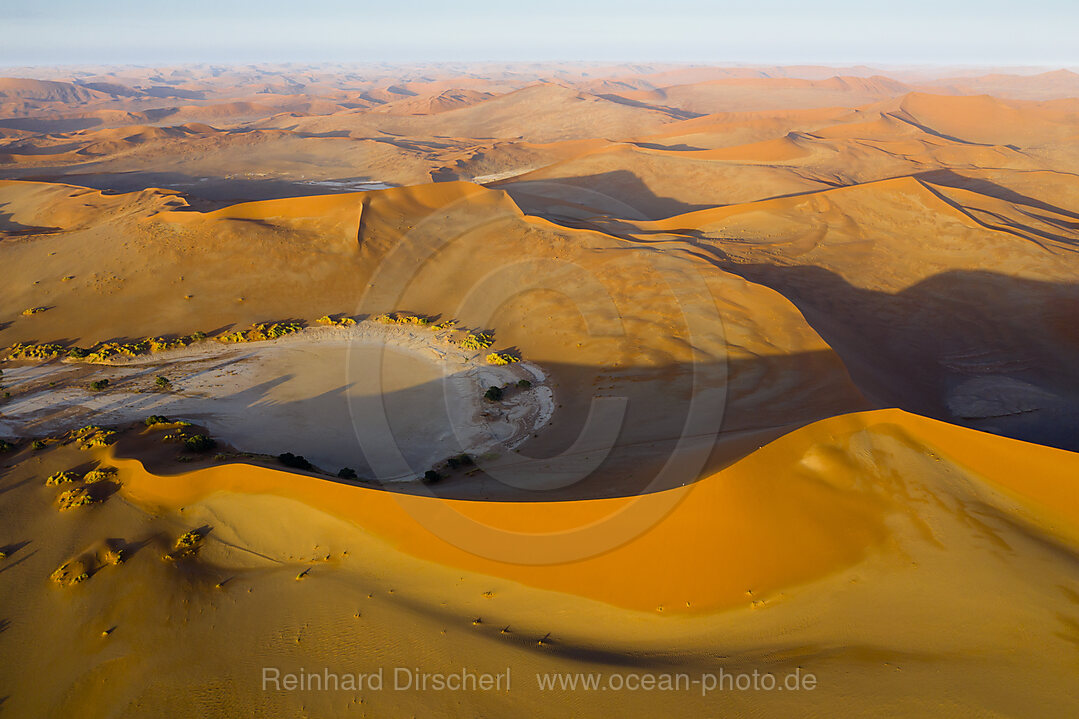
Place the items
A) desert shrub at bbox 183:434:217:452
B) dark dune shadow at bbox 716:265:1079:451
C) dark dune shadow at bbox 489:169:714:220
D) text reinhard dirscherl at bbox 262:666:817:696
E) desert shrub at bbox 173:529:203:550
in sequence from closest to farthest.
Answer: text reinhard dirscherl at bbox 262:666:817:696 → desert shrub at bbox 173:529:203:550 → desert shrub at bbox 183:434:217:452 → dark dune shadow at bbox 716:265:1079:451 → dark dune shadow at bbox 489:169:714:220

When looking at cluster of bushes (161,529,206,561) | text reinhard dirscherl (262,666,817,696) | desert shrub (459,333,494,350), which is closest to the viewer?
text reinhard dirscherl (262,666,817,696)

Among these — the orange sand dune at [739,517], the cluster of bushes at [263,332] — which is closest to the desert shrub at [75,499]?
the orange sand dune at [739,517]

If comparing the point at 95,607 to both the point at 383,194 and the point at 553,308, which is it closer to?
the point at 553,308

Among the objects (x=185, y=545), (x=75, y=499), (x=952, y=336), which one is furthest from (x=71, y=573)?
(x=952, y=336)

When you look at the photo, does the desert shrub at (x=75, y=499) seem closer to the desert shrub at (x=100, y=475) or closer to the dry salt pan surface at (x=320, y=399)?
the desert shrub at (x=100, y=475)

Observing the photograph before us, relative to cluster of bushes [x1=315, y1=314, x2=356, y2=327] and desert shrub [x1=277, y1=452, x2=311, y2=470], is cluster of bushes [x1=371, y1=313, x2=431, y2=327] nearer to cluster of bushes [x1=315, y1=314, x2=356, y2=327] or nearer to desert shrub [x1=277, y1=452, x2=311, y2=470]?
cluster of bushes [x1=315, y1=314, x2=356, y2=327]

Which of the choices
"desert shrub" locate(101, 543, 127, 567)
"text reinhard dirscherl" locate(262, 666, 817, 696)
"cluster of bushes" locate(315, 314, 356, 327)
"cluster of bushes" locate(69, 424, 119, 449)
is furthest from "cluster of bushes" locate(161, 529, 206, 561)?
"cluster of bushes" locate(315, 314, 356, 327)
